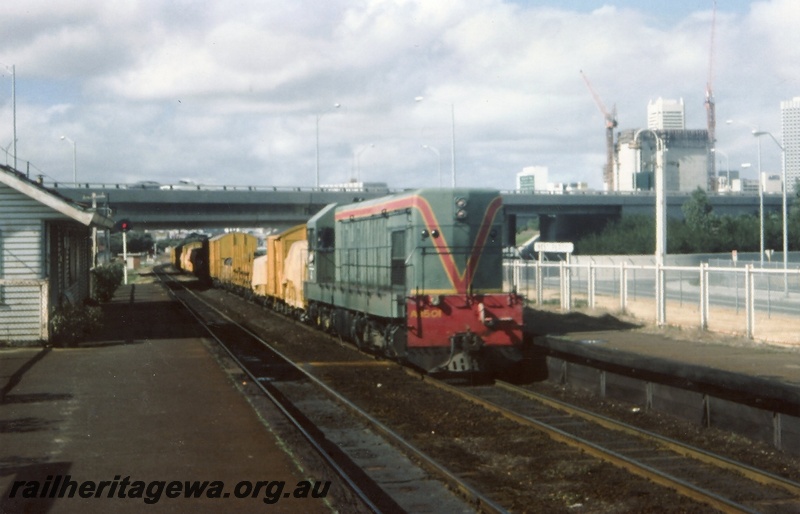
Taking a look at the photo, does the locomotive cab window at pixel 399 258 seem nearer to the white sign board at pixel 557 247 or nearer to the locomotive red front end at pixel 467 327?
the locomotive red front end at pixel 467 327

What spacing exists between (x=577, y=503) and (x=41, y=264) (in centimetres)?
1633

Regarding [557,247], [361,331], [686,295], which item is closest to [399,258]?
[361,331]

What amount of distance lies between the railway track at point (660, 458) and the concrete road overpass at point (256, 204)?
109 ft

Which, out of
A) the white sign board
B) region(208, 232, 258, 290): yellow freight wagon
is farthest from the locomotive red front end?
region(208, 232, 258, 290): yellow freight wagon

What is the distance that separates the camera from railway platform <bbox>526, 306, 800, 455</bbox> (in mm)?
10898

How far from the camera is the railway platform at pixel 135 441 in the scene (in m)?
8.36

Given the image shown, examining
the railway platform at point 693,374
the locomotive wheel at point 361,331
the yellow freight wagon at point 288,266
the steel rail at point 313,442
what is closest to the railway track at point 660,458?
the railway platform at point 693,374

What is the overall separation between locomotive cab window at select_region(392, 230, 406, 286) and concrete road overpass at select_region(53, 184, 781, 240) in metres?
29.3

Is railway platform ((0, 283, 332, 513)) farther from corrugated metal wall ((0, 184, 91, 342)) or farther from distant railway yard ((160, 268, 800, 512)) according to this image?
corrugated metal wall ((0, 184, 91, 342))

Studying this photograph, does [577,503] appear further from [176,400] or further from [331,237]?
[331,237]

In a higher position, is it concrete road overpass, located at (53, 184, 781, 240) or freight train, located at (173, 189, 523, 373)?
concrete road overpass, located at (53, 184, 781, 240)

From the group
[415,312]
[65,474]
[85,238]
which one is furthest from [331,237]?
[85,238]

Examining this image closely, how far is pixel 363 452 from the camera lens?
423 inches

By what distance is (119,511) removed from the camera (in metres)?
7.97
